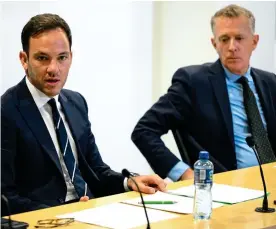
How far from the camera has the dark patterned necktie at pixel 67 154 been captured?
3256 mm

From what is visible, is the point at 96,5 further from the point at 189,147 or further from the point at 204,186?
the point at 204,186

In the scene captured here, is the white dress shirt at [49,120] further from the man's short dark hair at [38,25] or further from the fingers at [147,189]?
the fingers at [147,189]

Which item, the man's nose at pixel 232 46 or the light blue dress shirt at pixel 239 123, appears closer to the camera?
the light blue dress shirt at pixel 239 123

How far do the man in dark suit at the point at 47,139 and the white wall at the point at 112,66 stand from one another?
161cm

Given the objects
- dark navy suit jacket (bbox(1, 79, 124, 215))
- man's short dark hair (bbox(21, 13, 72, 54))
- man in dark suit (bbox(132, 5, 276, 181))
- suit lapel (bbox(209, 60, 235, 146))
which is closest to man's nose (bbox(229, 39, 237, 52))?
man in dark suit (bbox(132, 5, 276, 181))

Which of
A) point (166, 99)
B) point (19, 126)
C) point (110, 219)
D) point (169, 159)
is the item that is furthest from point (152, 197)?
point (166, 99)

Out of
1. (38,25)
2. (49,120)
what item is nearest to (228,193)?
(49,120)

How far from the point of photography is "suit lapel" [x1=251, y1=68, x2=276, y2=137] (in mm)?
4340

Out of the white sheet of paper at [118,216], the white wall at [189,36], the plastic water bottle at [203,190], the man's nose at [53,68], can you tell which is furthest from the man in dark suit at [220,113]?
the white wall at [189,36]

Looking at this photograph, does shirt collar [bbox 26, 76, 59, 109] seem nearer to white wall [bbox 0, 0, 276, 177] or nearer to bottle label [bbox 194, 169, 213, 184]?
bottle label [bbox 194, 169, 213, 184]

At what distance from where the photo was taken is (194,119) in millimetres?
4168

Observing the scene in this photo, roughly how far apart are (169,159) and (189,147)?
205 millimetres

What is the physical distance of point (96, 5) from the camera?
5359 millimetres

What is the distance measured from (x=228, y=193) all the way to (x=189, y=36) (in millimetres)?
3064
